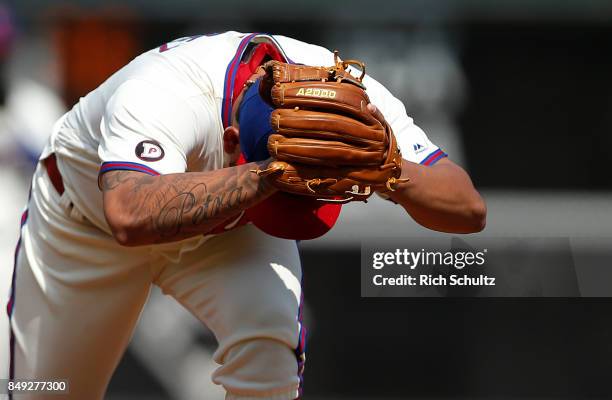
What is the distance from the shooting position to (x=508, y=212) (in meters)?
3.73

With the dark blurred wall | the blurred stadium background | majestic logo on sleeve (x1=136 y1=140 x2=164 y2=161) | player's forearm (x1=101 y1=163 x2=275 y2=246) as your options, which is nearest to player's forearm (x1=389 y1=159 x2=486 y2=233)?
player's forearm (x1=101 y1=163 x2=275 y2=246)

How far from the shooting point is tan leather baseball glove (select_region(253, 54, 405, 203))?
1.65 meters

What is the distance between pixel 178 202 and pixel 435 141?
216 cm

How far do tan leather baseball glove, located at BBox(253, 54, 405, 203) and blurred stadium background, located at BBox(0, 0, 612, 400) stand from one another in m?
1.80

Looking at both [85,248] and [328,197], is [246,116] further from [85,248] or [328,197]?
[85,248]

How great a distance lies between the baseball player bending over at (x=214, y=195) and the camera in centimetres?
169

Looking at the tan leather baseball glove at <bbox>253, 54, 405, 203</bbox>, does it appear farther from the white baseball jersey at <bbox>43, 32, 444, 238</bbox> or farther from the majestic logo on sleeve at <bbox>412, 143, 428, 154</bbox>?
Answer: the majestic logo on sleeve at <bbox>412, 143, 428, 154</bbox>

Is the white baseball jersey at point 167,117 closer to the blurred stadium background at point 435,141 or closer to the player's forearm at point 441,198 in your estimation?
the player's forearm at point 441,198

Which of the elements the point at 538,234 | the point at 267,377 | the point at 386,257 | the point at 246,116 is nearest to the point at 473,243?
the point at 386,257

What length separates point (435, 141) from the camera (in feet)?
12.3

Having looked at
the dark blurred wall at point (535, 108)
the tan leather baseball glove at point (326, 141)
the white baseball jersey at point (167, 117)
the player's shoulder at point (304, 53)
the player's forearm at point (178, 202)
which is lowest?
the player's forearm at point (178, 202)

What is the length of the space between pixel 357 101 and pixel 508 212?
2.13m

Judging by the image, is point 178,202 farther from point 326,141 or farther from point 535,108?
point 535,108

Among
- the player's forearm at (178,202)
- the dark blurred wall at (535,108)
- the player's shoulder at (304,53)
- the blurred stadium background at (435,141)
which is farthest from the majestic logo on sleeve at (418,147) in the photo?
the dark blurred wall at (535,108)
